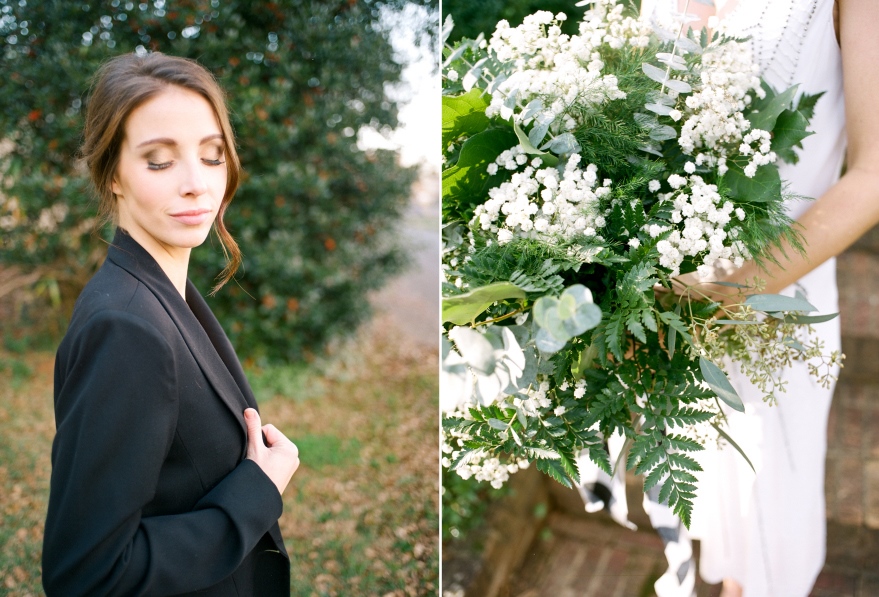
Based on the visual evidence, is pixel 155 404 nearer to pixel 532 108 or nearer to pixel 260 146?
pixel 532 108

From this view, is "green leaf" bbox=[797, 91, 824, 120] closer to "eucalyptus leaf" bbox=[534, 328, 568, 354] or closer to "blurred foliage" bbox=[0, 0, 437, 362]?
"eucalyptus leaf" bbox=[534, 328, 568, 354]

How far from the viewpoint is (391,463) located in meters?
4.47

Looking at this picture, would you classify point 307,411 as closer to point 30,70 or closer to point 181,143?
point 30,70

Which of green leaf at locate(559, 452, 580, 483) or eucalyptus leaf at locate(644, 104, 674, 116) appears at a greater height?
eucalyptus leaf at locate(644, 104, 674, 116)

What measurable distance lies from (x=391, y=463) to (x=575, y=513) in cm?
126

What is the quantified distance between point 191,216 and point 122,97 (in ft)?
0.82

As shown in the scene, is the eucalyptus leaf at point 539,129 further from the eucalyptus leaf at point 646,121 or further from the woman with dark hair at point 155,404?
the woman with dark hair at point 155,404

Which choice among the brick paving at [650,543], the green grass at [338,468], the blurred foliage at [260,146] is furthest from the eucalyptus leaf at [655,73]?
the blurred foliage at [260,146]

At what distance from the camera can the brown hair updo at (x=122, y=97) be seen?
1293mm

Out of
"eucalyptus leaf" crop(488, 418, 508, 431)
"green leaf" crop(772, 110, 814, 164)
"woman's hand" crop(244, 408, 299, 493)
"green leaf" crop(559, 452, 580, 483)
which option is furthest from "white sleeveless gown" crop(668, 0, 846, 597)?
"woman's hand" crop(244, 408, 299, 493)

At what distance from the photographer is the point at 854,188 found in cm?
171

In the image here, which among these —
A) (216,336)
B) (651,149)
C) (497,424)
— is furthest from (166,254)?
(651,149)

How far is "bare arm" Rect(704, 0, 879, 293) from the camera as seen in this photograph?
1.70 meters

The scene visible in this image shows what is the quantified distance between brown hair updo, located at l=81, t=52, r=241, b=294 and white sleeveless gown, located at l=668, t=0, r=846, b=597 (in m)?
1.53
